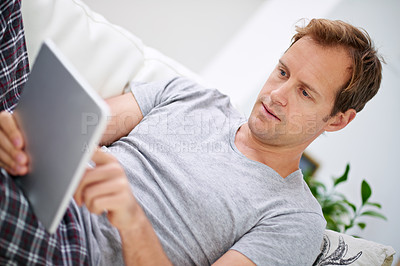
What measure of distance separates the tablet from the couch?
1.63 ft

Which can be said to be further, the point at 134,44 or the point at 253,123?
the point at 134,44

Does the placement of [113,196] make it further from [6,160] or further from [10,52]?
[10,52]

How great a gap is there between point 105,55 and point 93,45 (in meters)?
0.05

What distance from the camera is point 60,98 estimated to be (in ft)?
2.00

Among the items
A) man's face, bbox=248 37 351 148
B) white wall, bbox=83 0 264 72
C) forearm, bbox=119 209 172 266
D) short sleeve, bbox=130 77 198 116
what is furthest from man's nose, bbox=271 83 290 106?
white wall, bbox=83 0 264 72

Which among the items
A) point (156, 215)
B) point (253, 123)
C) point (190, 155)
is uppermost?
point (253, 123)

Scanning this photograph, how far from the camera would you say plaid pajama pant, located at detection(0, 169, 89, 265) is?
2.18 ft

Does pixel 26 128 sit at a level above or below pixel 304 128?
below

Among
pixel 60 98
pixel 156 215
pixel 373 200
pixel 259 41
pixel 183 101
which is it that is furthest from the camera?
pixel 259 41

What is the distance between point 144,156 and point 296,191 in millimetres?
496

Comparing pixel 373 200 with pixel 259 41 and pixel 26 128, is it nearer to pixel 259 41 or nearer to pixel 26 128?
pixel 259 41

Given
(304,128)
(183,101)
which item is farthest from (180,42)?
(304,128)

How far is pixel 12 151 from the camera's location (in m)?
0.68

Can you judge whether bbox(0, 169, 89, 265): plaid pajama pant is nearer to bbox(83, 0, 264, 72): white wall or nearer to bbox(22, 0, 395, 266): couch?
bbox(22, 0, 395, 266): couch
